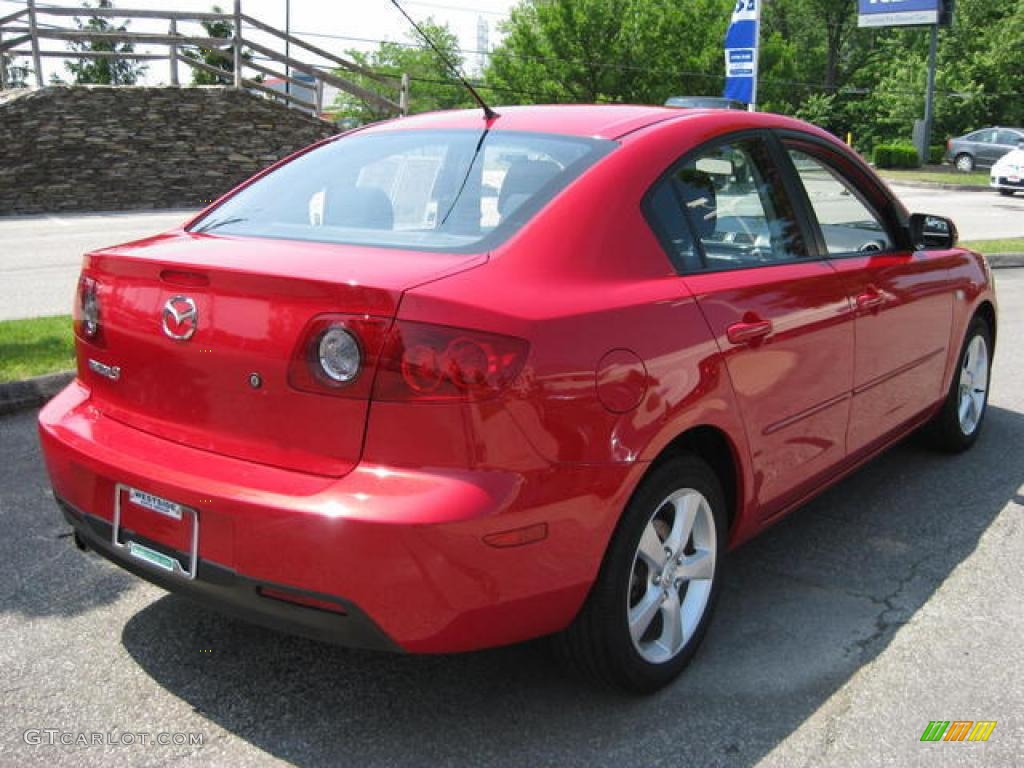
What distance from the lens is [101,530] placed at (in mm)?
2816

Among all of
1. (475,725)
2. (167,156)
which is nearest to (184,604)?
(475,725)

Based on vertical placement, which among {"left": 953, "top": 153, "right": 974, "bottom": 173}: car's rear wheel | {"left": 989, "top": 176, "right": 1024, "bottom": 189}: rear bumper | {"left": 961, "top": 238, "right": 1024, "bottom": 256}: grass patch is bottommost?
{"left": 961, "top": 238, "right": 1024, "bottom": 256}: grass patch

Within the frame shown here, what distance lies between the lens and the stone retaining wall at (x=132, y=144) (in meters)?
20.0

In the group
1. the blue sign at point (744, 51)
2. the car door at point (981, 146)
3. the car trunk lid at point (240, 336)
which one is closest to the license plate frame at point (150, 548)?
the car trunk lid at point (240, 336)

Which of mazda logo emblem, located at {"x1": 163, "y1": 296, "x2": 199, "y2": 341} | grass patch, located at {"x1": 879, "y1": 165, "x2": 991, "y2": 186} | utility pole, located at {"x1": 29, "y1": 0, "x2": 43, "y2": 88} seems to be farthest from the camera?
grass patch, located at {"x1": 879, "y1": 165, "x2": 991, "y2": 186}

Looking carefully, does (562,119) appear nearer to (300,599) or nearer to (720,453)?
(720,453)

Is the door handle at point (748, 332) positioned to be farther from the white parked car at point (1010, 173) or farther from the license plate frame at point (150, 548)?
the white parked car at point (1010, 173)

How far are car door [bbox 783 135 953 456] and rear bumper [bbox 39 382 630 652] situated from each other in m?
1.62

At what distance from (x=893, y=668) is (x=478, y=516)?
5.06 ft

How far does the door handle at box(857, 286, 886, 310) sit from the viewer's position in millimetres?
3820

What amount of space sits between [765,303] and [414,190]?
44.9 inches

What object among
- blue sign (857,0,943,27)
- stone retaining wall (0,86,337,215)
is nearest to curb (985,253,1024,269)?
stone retaining wall (0,86,337,215)

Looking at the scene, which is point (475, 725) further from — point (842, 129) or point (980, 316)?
point (842, 129)

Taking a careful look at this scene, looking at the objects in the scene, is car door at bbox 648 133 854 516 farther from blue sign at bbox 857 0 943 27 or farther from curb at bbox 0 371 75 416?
blue sign at bbox 857 0 943 27
